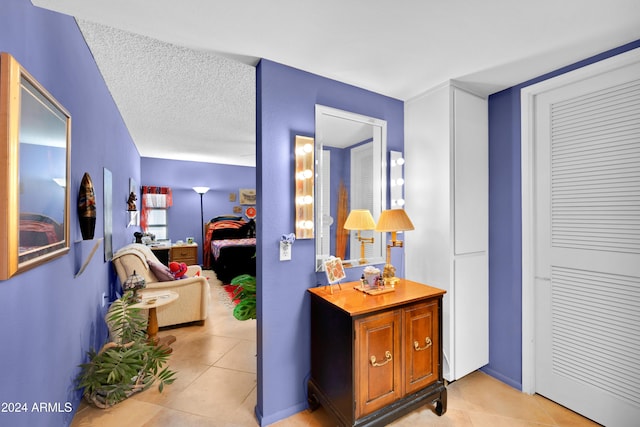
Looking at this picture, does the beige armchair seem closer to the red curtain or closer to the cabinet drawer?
the cabinet drawer

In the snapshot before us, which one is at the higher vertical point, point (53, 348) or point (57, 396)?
point (53, 348)

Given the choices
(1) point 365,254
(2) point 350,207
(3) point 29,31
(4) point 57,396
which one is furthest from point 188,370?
(3) point 29,31

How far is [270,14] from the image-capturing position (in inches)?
56.2

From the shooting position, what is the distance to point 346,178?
2258 millimetres

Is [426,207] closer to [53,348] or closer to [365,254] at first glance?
[365,254]

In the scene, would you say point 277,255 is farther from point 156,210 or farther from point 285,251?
point 156,210

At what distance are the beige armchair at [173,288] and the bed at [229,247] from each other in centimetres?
101

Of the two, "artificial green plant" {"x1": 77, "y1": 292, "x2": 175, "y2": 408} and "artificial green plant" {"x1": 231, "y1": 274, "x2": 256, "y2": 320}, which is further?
"artificial green plant" {"x1": 231, "y1": 274, "x2": 256, "y2": 320}

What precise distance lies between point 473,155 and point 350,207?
3.81 feet

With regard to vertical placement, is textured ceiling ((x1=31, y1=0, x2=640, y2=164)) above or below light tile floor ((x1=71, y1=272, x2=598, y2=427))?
above

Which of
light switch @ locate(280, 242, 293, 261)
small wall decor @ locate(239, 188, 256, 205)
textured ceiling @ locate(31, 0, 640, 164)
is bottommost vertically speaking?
light switch @ locate(280, 242, 293, 261)

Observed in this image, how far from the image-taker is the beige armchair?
3.05 metres

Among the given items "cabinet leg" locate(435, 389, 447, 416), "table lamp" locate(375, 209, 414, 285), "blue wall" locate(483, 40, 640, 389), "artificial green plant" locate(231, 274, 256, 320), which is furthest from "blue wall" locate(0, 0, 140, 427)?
"blue wall" locate(483, 40, 640, 389)

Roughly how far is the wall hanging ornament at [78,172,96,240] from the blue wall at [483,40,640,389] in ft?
10.5
